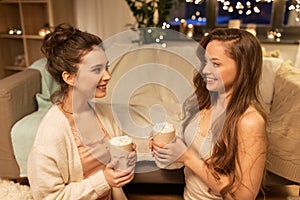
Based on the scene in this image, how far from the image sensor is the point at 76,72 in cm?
100

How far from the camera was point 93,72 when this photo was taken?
0.99 metres

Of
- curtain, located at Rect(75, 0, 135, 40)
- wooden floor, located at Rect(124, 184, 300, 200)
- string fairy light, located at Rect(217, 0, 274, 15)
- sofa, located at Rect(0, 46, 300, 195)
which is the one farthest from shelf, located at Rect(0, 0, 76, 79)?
wooden floor, located at Rect(124, 184, 300, 200)

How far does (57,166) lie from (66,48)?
0.39 metres

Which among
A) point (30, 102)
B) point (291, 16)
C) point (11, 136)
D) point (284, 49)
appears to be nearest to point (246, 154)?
point (11, 136)

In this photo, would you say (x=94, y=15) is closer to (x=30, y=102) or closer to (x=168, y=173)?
(x=30, y=102)

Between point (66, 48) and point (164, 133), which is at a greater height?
point (66, 48)

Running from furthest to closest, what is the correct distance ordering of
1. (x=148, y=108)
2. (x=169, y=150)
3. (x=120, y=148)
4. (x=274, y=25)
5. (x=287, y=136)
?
(x=274, y=25), (x=148, y=108), (x=287, y=136), (x=169, y=150), (x=120, y=148)

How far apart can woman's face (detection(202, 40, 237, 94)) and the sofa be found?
43cm

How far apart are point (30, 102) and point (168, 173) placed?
1072 millimetres

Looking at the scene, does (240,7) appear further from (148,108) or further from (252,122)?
(252,122)

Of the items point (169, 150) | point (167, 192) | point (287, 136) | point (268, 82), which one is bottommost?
point (167, 192)

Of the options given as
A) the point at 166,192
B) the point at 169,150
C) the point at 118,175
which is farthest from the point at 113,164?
the point at 166,192

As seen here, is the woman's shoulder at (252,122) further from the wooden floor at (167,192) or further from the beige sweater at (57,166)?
the wooden floor at (167,192)

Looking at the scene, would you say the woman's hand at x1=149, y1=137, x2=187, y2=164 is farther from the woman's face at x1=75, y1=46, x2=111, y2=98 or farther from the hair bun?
the hair bun
